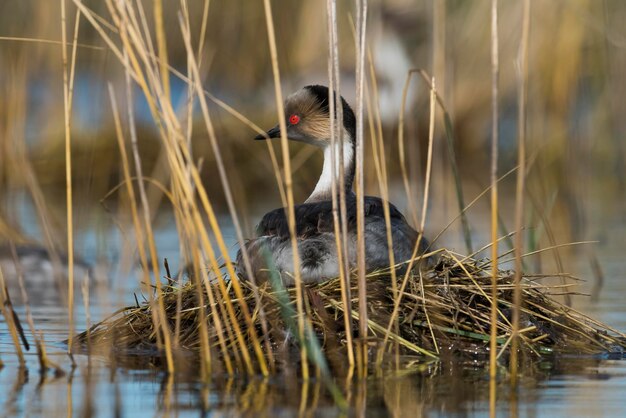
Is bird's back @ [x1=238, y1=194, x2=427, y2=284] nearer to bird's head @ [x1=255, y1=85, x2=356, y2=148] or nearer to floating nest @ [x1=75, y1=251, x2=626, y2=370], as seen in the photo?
floating nest @ [x1=75, y1=251, x2=626, y2=370]

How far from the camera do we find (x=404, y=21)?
1427 cm

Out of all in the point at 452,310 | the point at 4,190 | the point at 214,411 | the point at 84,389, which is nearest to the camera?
the point at 214,411

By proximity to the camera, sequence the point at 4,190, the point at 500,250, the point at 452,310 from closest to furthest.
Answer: the point at 452,310 < the point at 500,250 < the point at 4,190

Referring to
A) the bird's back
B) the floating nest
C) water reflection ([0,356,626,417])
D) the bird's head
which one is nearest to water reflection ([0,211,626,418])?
water reflection ([0,356,626,417])

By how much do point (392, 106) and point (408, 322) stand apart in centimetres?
909

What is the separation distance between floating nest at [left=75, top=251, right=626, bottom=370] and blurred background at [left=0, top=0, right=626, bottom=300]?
2886mm

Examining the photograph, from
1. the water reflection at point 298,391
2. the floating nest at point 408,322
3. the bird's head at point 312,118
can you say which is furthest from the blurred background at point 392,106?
the water reflection at point 298,391

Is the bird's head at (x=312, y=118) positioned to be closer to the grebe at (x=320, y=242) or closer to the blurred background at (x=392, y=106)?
the grebe at (x=320, y=242)

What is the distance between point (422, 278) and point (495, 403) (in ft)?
4.11

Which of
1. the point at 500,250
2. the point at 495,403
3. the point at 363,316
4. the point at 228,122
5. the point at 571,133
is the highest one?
the point at 228,122

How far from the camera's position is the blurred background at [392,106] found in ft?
31.4

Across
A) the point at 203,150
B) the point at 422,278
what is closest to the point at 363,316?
the point at 422,278

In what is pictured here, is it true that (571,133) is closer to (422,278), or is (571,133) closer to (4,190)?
(422,278)

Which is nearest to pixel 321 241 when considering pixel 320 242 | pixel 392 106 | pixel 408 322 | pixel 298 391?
pixel 320 242
